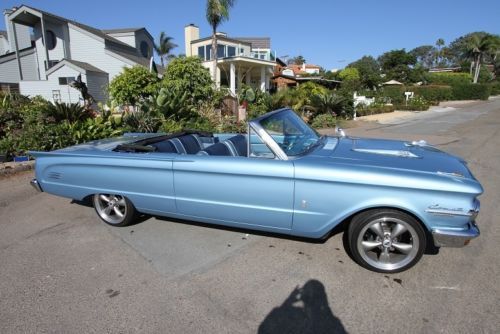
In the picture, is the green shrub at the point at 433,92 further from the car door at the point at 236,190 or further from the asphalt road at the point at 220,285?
the car door at the point at 236,190

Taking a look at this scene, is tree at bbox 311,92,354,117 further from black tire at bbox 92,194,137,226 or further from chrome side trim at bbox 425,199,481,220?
chrome side trim at bbox 425,199,481,220

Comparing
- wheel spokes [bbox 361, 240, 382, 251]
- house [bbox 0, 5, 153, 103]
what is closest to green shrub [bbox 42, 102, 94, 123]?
wheel spokes [bbox 361, 240, 382, 251]

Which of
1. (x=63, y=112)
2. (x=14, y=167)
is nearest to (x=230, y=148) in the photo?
(x=14, y=167)

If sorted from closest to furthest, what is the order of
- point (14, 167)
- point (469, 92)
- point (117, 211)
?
1. point (117, 211)
2. point (14, 167)
3. point (469, 92)

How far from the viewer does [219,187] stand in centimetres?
311

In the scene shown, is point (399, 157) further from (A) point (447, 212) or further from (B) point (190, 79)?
(B) point (190, 79)

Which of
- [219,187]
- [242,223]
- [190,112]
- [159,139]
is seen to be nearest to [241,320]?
[242,223]

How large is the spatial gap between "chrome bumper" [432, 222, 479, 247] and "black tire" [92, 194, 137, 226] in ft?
10.1

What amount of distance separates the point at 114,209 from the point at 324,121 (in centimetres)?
1259

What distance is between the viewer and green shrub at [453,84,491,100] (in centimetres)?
4369

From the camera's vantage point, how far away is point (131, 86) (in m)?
15.9

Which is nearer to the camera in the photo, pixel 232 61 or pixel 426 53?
pixel 232 61

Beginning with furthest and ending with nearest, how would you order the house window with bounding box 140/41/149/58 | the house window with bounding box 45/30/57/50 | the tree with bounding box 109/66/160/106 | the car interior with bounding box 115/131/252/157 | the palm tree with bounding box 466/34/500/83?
the palm tree with bounding box 466/34/500/83, the house window with bounding box 140/41/149/58, the house window with bounding box 45/30/57/50, the tree with bounding box 109/66/160/106, the car interior with bounding box 115/131/252/157

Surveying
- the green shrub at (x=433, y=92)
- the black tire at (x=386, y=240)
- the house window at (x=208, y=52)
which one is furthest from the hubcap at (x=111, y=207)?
the green shrub at (x=433, y=92)
